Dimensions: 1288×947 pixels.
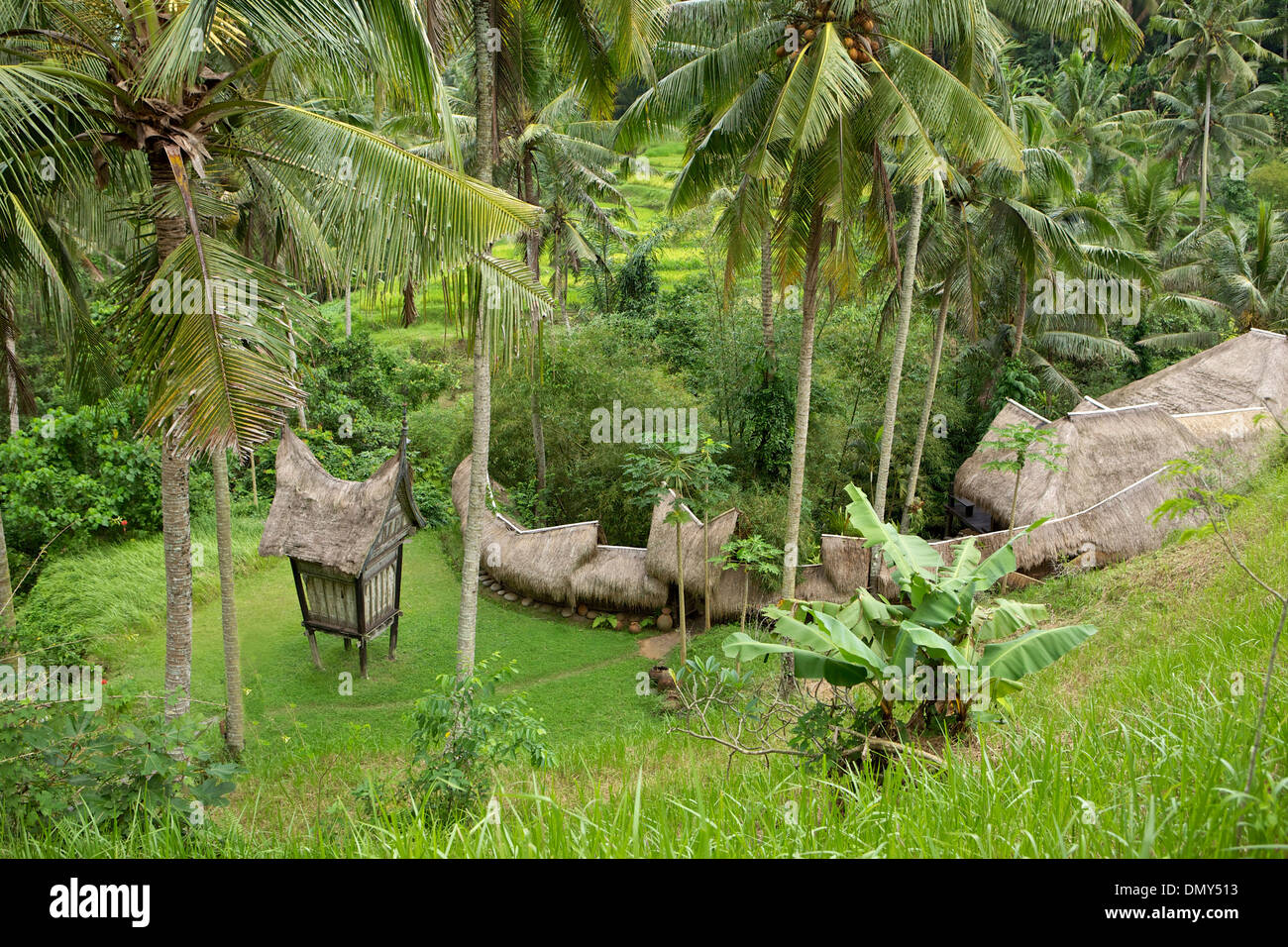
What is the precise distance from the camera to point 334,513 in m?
11.4

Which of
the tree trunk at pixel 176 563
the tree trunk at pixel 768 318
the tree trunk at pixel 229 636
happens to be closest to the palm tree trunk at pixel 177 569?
the tree trunk at pixel 176 563

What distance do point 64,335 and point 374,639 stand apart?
6.16m

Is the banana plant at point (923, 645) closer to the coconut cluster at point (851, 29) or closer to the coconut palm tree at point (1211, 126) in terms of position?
the coconut cluster at point (851, 29)

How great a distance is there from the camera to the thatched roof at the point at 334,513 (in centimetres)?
1104

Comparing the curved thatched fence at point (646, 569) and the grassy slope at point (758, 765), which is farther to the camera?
the curved thatched fence at point (646, 569)

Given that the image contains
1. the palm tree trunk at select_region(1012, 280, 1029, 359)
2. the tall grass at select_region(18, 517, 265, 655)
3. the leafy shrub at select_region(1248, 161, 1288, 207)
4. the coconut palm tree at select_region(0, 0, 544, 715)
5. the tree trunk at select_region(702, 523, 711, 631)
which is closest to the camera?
the coconut palm tree at select_region(0, 0, 544, 715)

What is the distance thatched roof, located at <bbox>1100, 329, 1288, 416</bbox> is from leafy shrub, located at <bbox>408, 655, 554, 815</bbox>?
1453cm

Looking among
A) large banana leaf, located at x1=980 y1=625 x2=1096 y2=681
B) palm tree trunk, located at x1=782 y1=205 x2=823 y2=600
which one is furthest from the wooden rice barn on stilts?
large banana leaf, located at x1=980 y1=625 x2=1096 y2=681

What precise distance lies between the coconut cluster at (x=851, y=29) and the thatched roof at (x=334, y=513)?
7143 millimetres

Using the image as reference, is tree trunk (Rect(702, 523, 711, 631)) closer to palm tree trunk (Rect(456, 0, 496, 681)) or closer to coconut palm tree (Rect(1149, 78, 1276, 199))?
palm tree trunk (Rect(456, 0, 496, 681))

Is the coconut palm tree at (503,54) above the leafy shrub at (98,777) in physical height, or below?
above

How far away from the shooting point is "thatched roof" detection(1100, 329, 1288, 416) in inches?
594

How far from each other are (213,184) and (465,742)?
511cm

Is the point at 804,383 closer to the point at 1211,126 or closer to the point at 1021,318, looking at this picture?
the point at 1021,318
